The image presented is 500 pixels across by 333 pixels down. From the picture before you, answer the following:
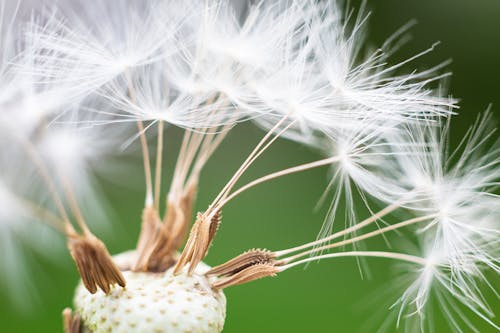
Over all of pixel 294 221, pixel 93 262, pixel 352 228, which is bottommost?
pixel 93 262

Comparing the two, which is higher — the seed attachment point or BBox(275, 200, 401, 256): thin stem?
BBox(275, 200, 401, 256): thin stem

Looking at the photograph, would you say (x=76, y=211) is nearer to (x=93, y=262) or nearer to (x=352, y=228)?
(x=93, y=262)

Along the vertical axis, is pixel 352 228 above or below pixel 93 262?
above

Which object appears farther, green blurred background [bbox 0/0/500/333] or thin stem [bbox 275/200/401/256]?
green blurred background [bbox 0/0/500/333]

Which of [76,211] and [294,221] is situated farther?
[294,221]

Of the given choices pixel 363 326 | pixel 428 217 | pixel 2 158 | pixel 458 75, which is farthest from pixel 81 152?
pixel 458 75

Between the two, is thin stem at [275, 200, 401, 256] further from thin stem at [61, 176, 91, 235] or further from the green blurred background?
the green blurred background

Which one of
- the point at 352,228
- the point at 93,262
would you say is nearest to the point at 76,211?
the point at 93,262

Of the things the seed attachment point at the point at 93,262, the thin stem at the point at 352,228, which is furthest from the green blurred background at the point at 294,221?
the seed attachment point at the point at 93,262

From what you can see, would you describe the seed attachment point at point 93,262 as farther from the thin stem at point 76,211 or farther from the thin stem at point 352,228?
the thin stem at point 352,228

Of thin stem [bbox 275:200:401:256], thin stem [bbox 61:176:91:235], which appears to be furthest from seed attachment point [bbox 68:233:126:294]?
thin stem [bbox 275:200:401:256]
